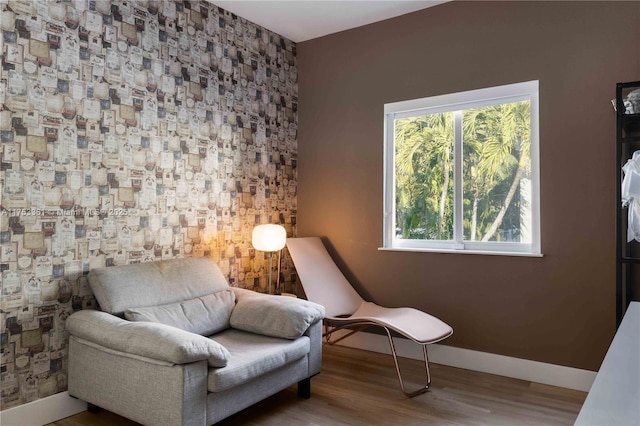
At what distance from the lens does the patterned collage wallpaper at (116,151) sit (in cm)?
249

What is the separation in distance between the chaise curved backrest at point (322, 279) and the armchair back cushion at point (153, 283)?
71cm

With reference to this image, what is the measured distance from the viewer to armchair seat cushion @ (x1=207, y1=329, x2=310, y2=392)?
2271 millimetres

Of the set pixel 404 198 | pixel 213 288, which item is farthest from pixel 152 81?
pixel 404 198

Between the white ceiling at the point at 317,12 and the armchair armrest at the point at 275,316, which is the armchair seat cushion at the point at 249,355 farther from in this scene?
the white ceiling at the point at 317,12

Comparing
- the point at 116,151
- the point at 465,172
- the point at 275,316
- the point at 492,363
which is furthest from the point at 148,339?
the point at 465,172

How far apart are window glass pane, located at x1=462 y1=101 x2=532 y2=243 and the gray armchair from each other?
151 cm

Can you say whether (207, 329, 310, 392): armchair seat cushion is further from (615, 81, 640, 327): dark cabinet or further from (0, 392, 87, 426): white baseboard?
(615, 81, 640, 327): dark cabinet

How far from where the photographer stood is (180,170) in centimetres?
338

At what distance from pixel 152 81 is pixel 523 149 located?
265 cm

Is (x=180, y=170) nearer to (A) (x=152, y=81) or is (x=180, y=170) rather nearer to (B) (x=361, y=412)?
(A) (x=152, y=81)

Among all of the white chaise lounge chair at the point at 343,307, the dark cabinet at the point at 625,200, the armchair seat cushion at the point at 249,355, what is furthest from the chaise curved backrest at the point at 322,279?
the dark cabinet at the point at 625,200

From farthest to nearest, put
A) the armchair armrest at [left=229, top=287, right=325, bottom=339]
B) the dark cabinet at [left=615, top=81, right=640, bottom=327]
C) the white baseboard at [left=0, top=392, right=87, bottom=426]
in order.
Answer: the armchair armrest at [left=229, top=287, right=325, bottom=339] → the dark cabinet at [left=615, top=81, right=640, bottom=327] → the white baseboard at [left=0, top=392, right=87, bottom=426]

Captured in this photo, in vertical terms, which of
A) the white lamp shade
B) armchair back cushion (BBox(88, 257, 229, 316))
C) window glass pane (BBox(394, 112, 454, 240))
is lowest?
armchair back cushion (BBox(88, 257, 229, 316))

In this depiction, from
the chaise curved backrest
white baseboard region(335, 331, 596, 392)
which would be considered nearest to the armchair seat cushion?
the chaise curved backrest
